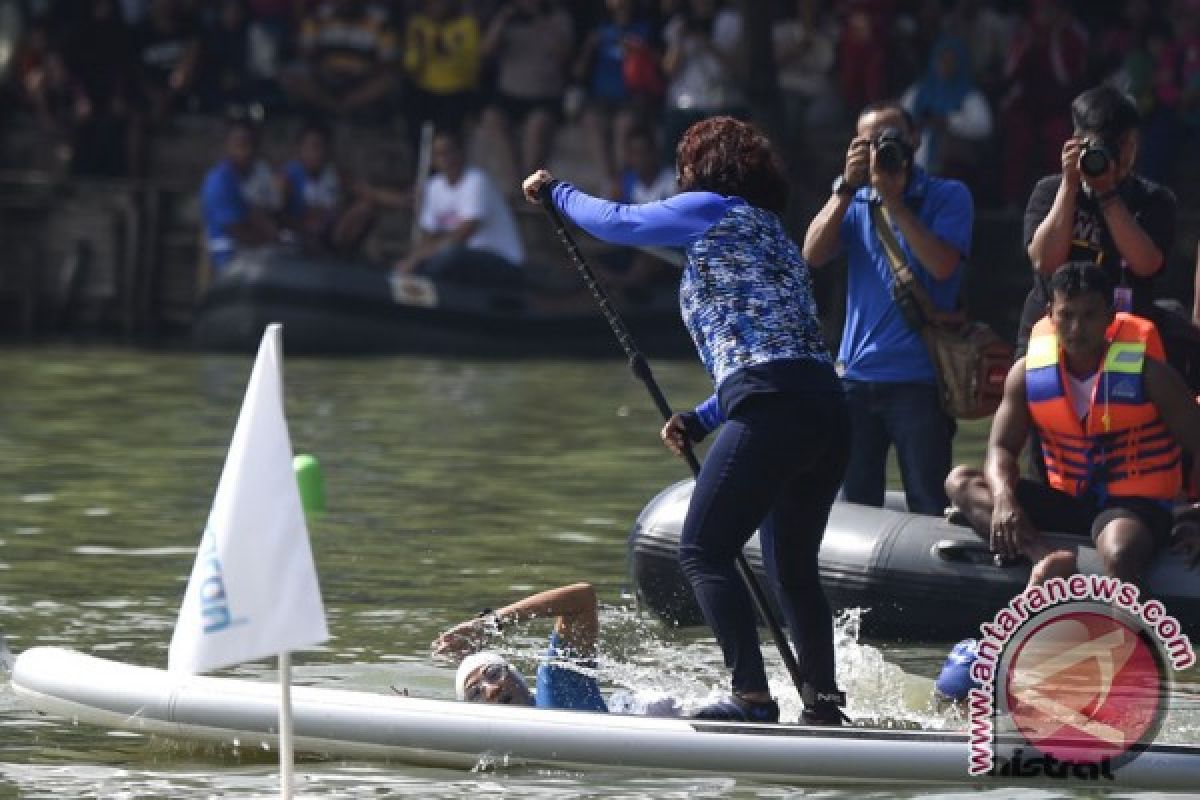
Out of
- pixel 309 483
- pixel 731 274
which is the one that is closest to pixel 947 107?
pixel 309 483

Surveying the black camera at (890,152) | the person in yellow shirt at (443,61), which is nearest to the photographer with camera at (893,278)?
the black camera at (890,152)

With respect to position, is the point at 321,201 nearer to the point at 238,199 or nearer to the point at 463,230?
the point at 238,199

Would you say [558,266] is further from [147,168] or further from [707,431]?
[707,431]

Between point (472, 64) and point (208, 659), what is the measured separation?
1653 cm

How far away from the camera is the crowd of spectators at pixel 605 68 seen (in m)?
21.8

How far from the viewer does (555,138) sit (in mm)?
23359

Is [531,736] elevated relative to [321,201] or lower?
lower

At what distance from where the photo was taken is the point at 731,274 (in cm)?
831

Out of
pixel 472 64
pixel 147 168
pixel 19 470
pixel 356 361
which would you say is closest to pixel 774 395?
pixel 19 470

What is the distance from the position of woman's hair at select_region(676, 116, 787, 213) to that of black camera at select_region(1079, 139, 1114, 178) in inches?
83.4

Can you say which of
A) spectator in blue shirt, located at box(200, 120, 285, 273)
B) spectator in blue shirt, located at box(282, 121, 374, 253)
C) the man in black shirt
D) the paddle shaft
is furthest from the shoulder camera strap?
spectator in blue shirt, located at box(282, 121, 374, 253)

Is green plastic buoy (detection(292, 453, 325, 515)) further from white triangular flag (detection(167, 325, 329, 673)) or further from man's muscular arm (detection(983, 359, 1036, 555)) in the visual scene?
white triangular flag (detection(167, 325, 329, 673))

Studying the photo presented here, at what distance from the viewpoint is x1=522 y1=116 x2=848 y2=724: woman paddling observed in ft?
27.1

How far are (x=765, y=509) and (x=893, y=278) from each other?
2.70 metres
